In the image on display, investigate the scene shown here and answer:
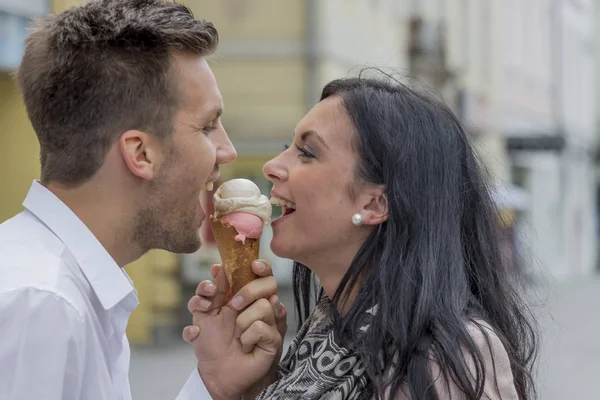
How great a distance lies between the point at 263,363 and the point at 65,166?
751 mm

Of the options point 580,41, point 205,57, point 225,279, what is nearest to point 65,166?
point 205,57

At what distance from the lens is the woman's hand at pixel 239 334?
2793 millimetres

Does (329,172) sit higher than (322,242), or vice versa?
(329,172)

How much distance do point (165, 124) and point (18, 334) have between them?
721 millimetres

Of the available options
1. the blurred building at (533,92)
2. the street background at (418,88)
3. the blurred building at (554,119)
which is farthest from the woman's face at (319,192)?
the blurred building at (554,119)

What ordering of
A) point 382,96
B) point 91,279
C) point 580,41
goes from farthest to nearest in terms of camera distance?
point 580,41 < point 382,96 < point 91,279

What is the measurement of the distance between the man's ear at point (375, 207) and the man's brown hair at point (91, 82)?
1.86 feet

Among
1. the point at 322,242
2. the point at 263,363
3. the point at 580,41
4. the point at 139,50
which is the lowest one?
the point at 580,41

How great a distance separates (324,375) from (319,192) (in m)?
0.49

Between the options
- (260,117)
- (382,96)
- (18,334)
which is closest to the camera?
(18,334)

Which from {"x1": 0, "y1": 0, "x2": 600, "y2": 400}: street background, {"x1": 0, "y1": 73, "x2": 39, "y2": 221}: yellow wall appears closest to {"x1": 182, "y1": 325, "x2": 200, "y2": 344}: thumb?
{"x1": 0, "y1": 0, "x2": 600, "y2": 400}: street background

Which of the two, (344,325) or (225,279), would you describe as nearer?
(344,325)

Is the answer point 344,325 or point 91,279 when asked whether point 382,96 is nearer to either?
point 344,325

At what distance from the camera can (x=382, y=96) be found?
2.89 metres
